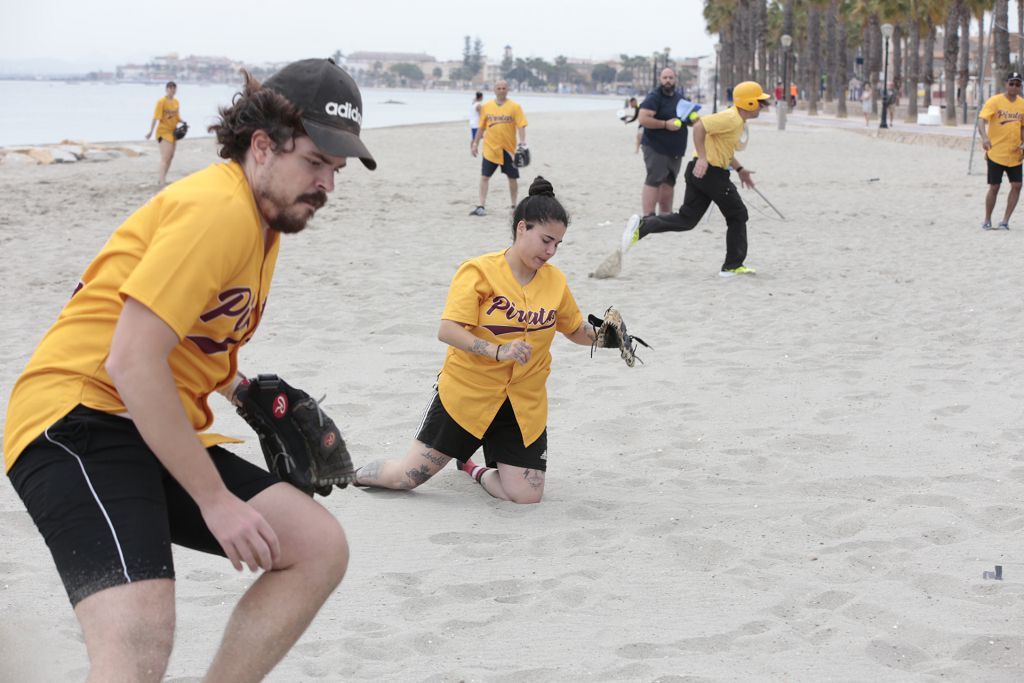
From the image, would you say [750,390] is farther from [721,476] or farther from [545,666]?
[545,666]

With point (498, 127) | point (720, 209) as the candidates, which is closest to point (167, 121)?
point (498, 127)

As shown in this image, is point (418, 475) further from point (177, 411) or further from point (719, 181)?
point (719, 181)

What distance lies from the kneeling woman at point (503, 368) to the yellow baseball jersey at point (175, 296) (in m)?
2.30

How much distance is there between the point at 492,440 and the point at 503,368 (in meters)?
0.34

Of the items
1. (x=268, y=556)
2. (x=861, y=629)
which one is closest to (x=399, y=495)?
(x=861, y=629)

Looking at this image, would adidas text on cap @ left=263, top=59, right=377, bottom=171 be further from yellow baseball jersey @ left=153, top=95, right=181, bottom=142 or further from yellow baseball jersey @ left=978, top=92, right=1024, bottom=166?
yellow baseball jersey @ left=153, top=95, right=181, bottom=142

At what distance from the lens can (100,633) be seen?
2.07 metres

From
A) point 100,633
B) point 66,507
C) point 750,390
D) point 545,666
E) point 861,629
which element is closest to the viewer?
point 100,633

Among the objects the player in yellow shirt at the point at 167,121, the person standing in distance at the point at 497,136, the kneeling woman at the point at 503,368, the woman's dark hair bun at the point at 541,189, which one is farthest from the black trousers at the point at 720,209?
the player in yellow shirt at the point at 167,121

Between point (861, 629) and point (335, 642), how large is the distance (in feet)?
5.38

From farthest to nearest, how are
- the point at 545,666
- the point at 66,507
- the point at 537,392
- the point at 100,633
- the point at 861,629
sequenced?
1. the point at 537,392
2. the point at 861,629
3. the point at 545,666
4. the point at 66,507
5. the point at 100,633

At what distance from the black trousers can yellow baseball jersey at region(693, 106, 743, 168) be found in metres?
0.10

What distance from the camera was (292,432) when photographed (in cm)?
262

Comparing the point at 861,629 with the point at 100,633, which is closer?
the point at 100,633
